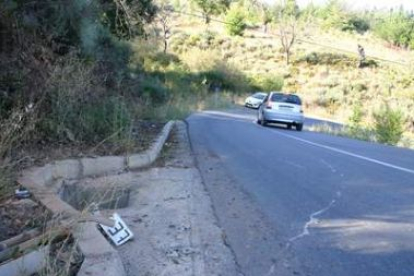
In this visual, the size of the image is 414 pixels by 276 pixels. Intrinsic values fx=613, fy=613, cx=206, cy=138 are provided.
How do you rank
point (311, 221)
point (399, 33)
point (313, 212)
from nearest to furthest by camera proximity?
point (311, 221)
point (313, 212)
point (399, 33)

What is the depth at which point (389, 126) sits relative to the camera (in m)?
27.1

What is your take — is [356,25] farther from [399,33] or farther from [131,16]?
[131,16]

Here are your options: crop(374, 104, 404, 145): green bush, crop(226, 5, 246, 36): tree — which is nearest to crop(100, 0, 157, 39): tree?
crop(374, 104, 404, 145): green bush

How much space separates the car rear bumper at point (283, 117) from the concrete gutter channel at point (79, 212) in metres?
16.8

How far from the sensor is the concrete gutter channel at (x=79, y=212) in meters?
4.39

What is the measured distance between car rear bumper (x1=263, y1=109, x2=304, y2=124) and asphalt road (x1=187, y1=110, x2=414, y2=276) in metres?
13.8

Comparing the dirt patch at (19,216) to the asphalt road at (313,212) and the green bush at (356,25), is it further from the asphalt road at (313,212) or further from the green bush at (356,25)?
the green bush at (356,25)

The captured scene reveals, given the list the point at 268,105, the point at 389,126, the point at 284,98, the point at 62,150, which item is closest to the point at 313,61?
the point at 389,126

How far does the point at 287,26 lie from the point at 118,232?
84.8 m

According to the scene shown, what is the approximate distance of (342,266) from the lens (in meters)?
5.21

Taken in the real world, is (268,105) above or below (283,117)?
above

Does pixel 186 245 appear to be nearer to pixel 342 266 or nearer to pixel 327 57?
pixel 342 266

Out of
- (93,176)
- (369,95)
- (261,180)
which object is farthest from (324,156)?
(369,95)

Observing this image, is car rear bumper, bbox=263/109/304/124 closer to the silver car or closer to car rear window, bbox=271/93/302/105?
the silver car
